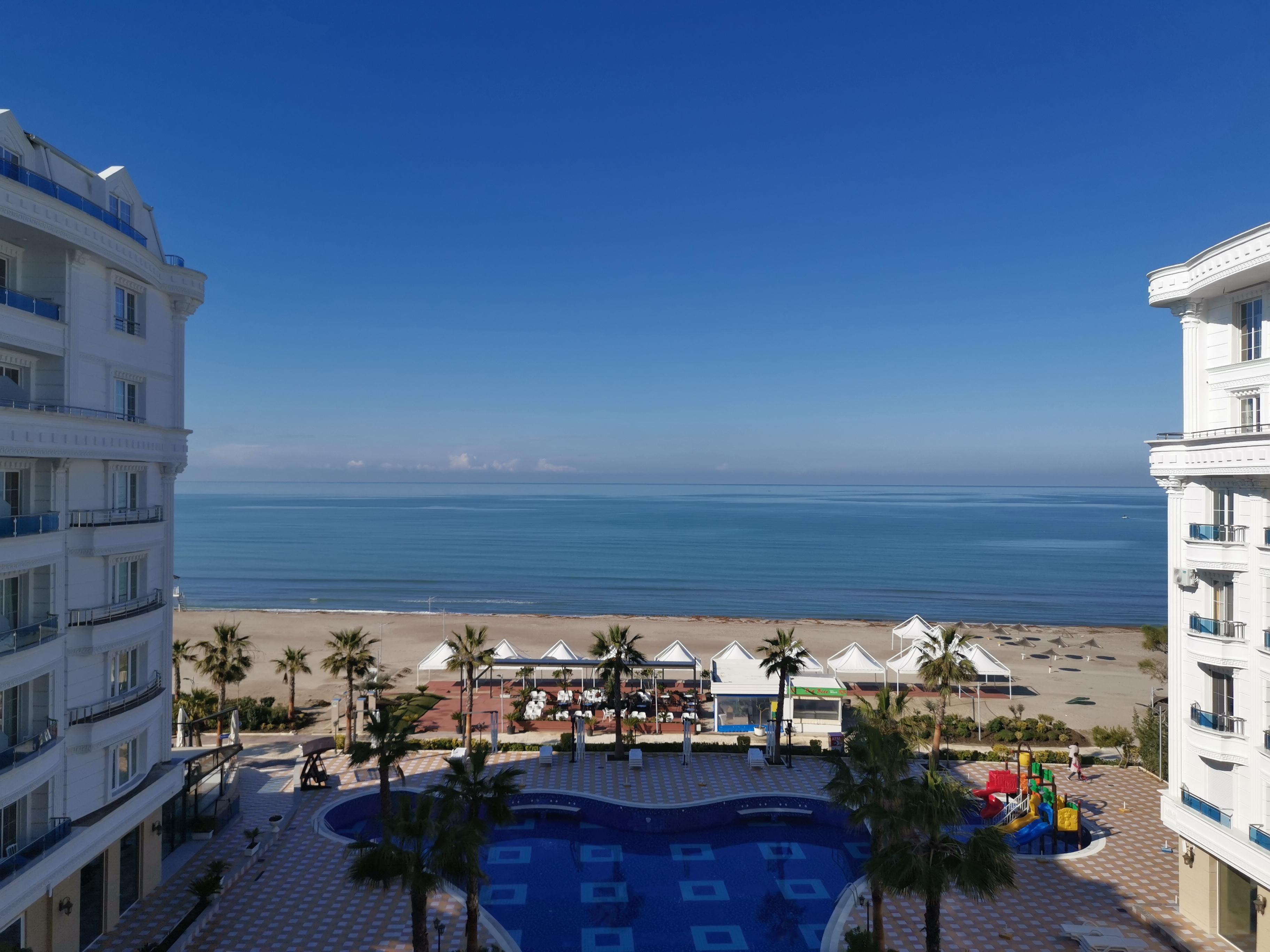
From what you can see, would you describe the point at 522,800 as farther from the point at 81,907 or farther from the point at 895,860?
the point at 895,860

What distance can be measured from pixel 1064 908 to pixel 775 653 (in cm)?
1228

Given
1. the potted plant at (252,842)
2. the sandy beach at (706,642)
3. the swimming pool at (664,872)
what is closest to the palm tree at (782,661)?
the swimming pool at (664,872)

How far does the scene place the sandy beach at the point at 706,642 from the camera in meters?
40.0

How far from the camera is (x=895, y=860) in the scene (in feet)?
42.2

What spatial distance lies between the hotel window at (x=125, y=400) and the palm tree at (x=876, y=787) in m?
18.1

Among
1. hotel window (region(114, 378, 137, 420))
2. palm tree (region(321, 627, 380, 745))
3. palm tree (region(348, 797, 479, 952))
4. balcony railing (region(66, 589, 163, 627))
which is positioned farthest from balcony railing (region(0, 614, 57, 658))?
palm tree (region(321, 627, 380, 745))

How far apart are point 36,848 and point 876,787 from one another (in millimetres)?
16236

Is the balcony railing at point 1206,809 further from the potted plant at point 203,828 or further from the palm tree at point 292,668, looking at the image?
the palm tree at point 292,668

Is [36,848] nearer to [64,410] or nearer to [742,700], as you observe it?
[64,410]

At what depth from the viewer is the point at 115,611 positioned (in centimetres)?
1655

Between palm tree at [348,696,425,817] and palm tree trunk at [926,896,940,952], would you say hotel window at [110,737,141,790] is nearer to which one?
palm tree at [348,696,425,817]

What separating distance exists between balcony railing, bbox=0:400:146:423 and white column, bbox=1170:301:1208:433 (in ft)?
81.5

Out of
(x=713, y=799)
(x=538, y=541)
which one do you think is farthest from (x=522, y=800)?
(x=538, y=541)

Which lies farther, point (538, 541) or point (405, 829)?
point (538, 541)
